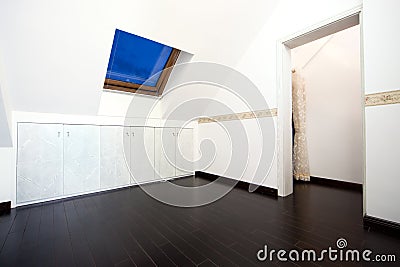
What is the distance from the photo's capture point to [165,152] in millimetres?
2887

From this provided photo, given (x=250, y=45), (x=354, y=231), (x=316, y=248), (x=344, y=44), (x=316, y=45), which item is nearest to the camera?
(x=316, y=248)

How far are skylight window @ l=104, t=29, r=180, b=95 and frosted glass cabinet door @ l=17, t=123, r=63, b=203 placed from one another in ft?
2.91

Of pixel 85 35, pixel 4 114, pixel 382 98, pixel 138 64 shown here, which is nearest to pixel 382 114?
pixel 382 98

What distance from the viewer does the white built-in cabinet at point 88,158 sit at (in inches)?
74.8

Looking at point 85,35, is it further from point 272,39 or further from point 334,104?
point 334,104

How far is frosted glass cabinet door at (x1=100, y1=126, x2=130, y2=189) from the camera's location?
2332 mm

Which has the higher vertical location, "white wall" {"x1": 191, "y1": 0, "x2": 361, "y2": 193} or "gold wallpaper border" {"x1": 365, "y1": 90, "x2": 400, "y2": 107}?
"white wall" {"x1": 191, "y1": 0, "x2": 361, "y2": 193}

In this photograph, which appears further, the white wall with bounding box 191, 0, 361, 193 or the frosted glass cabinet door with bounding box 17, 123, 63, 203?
the frosted glass cabinet door with bounding box 17, 123, 63, 203

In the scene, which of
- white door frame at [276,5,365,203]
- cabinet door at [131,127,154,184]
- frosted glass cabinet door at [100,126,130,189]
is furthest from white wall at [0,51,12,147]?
white door frame at [276,5,365,203]

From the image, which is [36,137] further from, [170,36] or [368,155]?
[368,155]

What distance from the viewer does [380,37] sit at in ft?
4.50

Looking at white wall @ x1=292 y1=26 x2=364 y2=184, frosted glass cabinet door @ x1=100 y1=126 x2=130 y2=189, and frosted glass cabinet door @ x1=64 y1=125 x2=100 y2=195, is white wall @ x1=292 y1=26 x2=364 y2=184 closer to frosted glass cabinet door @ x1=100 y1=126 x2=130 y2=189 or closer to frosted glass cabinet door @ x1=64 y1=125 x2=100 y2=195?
Result: frosted glass cabinet door @ x1=100 y1=126 x2=130 y2=189

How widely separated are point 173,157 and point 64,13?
6.98 ft

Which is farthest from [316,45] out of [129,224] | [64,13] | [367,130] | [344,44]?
[129,224]
